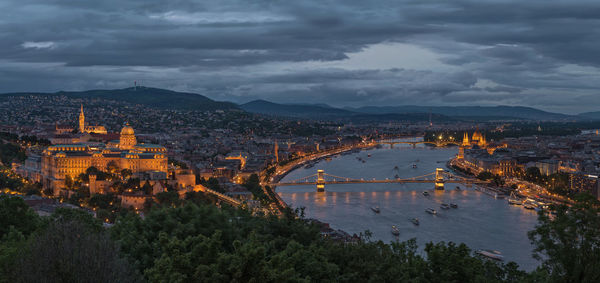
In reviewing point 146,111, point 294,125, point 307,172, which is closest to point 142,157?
point 307,172

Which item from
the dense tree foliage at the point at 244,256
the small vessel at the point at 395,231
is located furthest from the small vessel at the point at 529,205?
the dense tree foliage at the point at 244,256

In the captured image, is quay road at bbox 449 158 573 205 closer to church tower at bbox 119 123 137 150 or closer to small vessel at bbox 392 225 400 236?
small vessel at bbox 392 225 400 236

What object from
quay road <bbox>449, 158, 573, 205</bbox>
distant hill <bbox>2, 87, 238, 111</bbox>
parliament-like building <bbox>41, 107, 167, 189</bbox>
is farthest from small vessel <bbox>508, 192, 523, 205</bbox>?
distant hill <bbox>2, 87, 238, 111</bbox>

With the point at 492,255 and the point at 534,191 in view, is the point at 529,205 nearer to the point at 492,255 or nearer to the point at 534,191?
the point at 534,191

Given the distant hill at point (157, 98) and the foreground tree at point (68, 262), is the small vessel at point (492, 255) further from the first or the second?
the distant hill at point (157, 98)

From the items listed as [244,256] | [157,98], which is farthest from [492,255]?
[157,98]

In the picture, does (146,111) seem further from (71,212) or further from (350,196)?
(71,212)
